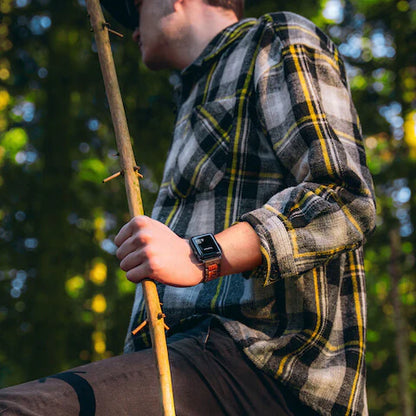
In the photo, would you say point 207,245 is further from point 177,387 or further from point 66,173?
point 66,173

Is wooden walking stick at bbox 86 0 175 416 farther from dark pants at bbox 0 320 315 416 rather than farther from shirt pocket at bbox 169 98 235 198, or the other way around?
shirt pocket at bbox 169 98 235 198

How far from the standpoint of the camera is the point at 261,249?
136 centimetres

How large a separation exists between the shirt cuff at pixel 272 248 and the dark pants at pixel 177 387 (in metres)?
0.25

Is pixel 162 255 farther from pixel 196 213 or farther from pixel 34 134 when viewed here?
pixel 34 134

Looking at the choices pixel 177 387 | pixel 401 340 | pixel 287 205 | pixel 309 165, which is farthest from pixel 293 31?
pixel 401 340

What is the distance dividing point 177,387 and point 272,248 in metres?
0.43

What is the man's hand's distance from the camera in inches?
48.7

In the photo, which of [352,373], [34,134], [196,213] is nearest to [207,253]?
[196,213]

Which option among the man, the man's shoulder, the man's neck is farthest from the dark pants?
the man's neck

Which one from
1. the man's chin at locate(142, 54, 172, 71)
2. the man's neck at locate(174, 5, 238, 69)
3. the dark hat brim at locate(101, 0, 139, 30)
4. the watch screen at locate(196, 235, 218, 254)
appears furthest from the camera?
the dark hat brim at locate(101, 0, 139, 30)

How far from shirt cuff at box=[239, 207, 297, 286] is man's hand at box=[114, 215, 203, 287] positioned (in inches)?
7.0

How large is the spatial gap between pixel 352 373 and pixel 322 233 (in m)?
0.45

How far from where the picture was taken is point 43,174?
705 centimetres

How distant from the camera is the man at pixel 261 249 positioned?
134 centimetres
